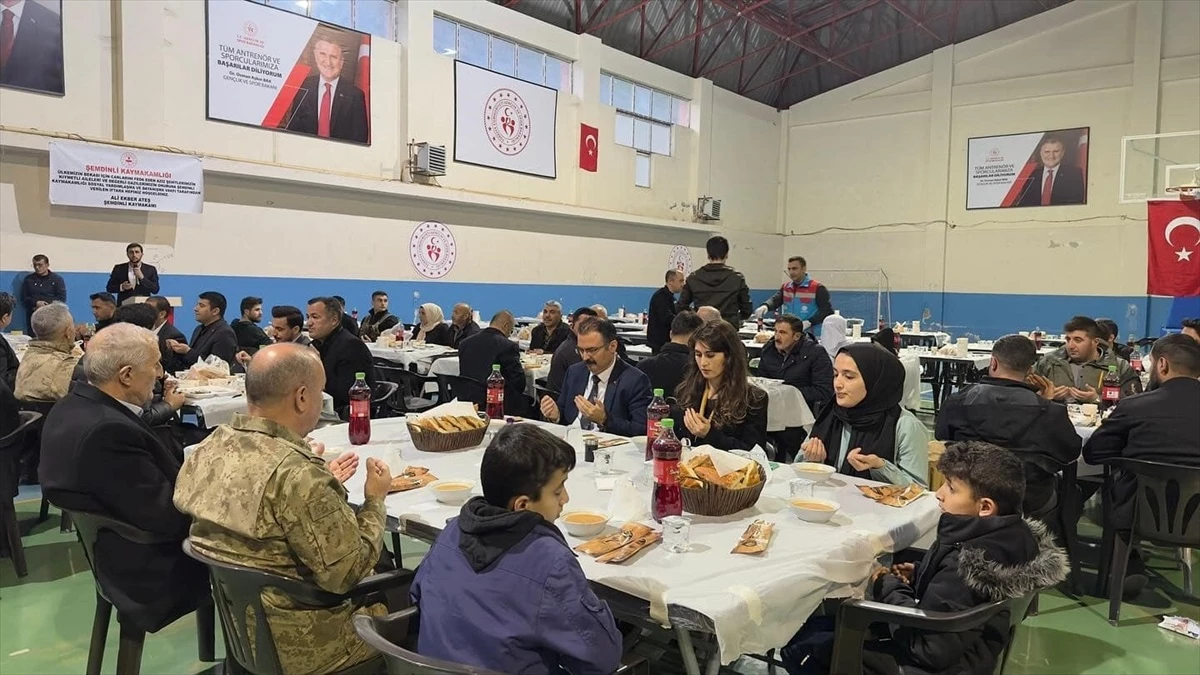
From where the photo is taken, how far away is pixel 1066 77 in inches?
541

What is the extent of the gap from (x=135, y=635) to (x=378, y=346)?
228 inches

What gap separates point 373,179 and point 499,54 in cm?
313

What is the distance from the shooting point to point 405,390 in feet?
22.9

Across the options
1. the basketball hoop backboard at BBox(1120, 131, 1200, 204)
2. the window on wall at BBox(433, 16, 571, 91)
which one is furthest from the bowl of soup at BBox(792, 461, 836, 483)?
the basketball hoop backboard at BBox(1120, 131, 1200, 204)

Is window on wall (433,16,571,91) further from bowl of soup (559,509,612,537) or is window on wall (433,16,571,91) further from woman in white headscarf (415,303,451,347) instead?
bowl of soup (559,509,612,537)

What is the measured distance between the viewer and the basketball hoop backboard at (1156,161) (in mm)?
12344

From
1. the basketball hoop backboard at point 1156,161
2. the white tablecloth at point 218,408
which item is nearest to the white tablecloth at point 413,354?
the white tablecloth at point 218,408

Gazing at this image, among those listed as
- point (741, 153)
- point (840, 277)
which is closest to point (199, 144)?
point (741, 153)

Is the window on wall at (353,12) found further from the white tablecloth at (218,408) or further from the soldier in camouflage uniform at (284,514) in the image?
the soldier in camouflage uniform at (284,514)

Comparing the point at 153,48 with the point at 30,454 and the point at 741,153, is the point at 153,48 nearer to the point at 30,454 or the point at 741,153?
the point at 30,454

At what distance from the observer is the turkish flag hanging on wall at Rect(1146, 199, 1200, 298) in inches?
383

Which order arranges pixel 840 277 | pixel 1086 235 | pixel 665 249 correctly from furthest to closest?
1. pixel 840 277
2. pixel 665 249
3. pixel 1086 235

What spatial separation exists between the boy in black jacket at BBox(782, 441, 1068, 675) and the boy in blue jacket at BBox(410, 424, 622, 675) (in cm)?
82

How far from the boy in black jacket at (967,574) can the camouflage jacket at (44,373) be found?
4.19m
